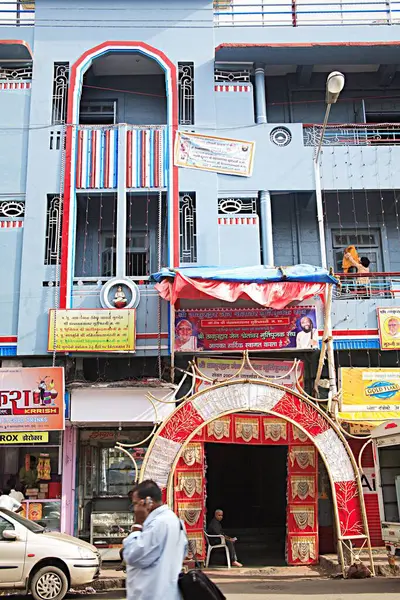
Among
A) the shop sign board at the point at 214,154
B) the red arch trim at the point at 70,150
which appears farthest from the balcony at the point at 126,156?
the shop sign board at the point at 214,154

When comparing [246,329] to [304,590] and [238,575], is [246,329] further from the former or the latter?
[304,590]

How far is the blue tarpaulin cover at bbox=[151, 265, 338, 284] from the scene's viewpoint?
42.1 feet

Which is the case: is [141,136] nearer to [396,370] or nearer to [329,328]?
[329,328]

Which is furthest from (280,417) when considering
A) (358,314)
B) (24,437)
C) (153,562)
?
(153,562)

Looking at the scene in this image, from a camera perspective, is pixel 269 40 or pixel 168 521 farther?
pixel 269 40

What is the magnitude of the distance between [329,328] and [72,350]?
5447mm

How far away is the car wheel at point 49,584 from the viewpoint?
951cm

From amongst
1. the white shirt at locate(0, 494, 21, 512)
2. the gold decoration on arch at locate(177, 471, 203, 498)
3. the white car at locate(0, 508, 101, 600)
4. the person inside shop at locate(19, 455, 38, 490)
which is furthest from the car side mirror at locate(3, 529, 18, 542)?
the person inside shop at locate(19, 455, 38, 490)

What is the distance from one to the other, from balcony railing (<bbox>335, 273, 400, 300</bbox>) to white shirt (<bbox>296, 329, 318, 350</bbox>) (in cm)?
140

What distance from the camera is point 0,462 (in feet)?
49.8

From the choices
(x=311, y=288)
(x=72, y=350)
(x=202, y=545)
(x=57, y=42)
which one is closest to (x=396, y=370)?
(x=311, y=288)

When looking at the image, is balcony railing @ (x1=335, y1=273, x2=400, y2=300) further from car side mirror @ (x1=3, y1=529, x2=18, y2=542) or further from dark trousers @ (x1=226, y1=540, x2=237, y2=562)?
car side mirror @ (x1=3, y1=529, x2=18, y2=542)

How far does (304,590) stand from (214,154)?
9667 millimetres

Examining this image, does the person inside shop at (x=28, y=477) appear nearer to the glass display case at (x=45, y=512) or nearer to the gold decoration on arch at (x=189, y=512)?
the glass display case at (x=45, y=512)
